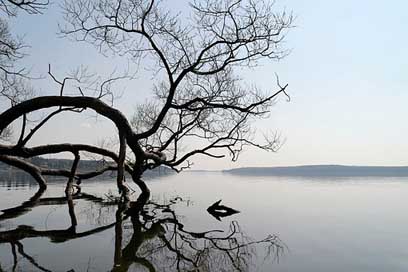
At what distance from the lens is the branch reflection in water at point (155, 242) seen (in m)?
7.54

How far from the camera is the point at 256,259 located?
28.0 ft

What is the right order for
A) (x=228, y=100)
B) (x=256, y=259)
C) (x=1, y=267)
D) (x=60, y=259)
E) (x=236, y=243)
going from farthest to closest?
(x=228, y=100), (x=236, y=243), (x=256, y=259), (x=60, y=259), (x=1, y=267)

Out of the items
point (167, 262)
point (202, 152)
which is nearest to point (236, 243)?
point (167, 262)

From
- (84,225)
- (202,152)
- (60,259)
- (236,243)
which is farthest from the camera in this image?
(202,152)

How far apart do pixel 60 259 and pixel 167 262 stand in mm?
1940

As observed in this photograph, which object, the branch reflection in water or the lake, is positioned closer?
the branch reflection in water

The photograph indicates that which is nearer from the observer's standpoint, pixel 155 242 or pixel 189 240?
pixel 155 242

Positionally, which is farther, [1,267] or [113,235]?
[113,235]

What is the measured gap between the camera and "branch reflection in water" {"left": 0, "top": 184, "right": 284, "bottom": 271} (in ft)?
24.7

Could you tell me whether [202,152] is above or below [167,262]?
above

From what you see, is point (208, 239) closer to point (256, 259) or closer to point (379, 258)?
point (256, 259)

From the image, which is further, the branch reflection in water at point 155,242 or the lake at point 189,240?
the lake at point 189,240

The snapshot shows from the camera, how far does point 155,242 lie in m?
9.59

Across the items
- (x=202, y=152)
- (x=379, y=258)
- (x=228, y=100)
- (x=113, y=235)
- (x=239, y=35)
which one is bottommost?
(x=379, y=258)
